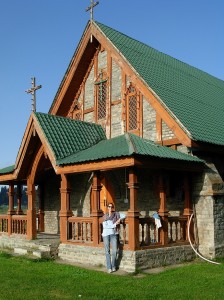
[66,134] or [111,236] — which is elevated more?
[66,134]

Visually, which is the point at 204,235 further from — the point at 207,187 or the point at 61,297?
the point at 61,297

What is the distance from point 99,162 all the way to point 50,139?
101 inches

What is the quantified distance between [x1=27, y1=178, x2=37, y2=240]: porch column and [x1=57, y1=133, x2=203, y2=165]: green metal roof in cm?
260

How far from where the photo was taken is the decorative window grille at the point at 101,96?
17.9 m

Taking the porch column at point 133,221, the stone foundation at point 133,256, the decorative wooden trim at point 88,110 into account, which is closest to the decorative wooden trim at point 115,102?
the decorative wooden trim at point 88,110

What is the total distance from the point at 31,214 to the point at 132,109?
18.1 ft

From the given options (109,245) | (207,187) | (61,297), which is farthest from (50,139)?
(61,297)

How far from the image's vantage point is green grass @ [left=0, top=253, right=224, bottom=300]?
8.91 metres

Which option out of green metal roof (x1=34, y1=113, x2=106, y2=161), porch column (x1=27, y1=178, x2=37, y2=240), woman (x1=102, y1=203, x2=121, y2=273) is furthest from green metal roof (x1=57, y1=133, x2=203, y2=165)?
porch column (x1=27, y1=178, x2=37, y2=240)

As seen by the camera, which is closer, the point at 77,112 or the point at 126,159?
the point at 126,159

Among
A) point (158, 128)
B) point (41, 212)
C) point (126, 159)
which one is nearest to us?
point (126, 159)

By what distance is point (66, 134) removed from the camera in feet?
51.2

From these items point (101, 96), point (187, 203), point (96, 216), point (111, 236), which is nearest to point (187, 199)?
point (187, 203)

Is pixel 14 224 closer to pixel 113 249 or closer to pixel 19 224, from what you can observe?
pixel 19 224
